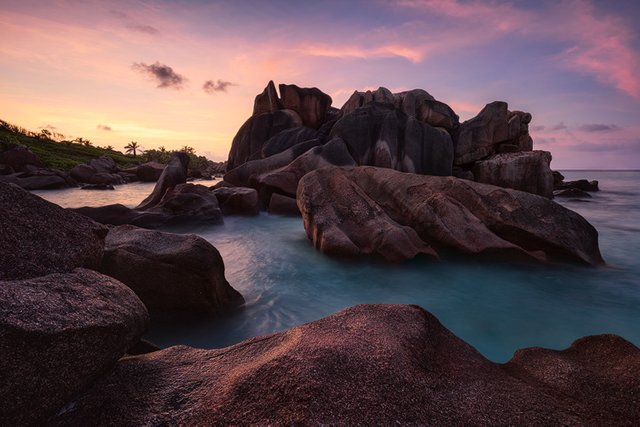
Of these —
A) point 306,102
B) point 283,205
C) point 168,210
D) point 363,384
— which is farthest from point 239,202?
point 306,102

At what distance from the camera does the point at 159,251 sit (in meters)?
4.93

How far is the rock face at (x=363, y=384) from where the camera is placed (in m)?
1.92

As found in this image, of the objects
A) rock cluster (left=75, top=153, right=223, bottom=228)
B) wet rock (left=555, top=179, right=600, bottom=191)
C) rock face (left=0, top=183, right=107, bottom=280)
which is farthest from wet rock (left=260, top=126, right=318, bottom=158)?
wet rock (left=555, top=179, right=600, bottom=191)

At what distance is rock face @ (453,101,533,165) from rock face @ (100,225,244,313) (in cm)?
2502

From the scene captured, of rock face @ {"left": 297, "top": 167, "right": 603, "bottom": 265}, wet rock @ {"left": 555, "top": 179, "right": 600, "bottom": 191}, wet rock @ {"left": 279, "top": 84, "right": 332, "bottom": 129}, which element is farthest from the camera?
wet rock @ {"left": 555, "top": 179, "right": 600, "bottom": 191}

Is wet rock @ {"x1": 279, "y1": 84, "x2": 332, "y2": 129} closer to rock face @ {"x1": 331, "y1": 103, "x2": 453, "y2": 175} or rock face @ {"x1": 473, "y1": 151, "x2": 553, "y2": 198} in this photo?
rock face @ {"x1": 331, "y1": 103, "x2": 453, "y2": 175}

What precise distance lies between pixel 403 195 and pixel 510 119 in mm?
22596

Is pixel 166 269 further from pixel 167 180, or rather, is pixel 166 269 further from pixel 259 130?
pixel 259 130

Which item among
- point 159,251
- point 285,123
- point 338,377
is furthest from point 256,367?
point 285,123

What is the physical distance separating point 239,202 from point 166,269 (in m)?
11.1

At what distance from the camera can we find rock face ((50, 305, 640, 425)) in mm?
1925

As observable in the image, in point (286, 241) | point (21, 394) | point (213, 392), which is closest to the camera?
point (21, 394)

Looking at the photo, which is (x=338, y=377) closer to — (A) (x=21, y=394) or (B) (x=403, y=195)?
(A) (x=21, y=394)

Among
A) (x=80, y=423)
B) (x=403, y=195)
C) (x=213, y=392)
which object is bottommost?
(x=80, y=423)
